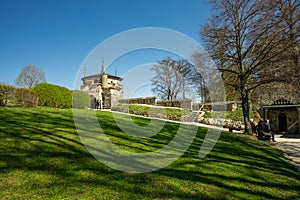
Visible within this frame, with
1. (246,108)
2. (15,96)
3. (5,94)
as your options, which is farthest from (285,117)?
(5,94)

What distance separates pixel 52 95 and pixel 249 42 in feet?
51.8

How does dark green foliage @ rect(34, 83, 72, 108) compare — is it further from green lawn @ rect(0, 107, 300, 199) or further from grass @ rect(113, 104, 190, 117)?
green lawn @ rect(0, 107, 300, 199)

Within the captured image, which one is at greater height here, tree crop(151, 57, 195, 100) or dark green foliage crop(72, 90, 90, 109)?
tree crop(151, 57, 195, 100)

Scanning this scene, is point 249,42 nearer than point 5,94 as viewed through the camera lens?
No

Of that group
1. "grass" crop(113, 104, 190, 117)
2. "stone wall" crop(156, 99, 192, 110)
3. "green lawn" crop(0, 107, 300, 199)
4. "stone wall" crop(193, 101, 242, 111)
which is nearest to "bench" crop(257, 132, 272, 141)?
"green lawn" crop(0, 107, 300, 199)

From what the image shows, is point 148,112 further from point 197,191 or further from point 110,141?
point 197,191

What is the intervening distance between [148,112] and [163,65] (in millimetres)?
19151

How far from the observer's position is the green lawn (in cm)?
328

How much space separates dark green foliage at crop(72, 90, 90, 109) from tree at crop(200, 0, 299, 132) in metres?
13.5

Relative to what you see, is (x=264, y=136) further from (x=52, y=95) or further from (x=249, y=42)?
(x=52, y=95)

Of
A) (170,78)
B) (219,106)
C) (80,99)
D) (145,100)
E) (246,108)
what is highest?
(170,78)

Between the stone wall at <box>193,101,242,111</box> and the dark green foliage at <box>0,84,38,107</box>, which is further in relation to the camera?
the stone wall at <box>193,101,242,111</box>

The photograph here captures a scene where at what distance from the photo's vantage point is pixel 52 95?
1538cm

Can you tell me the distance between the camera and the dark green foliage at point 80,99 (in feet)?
62.5
